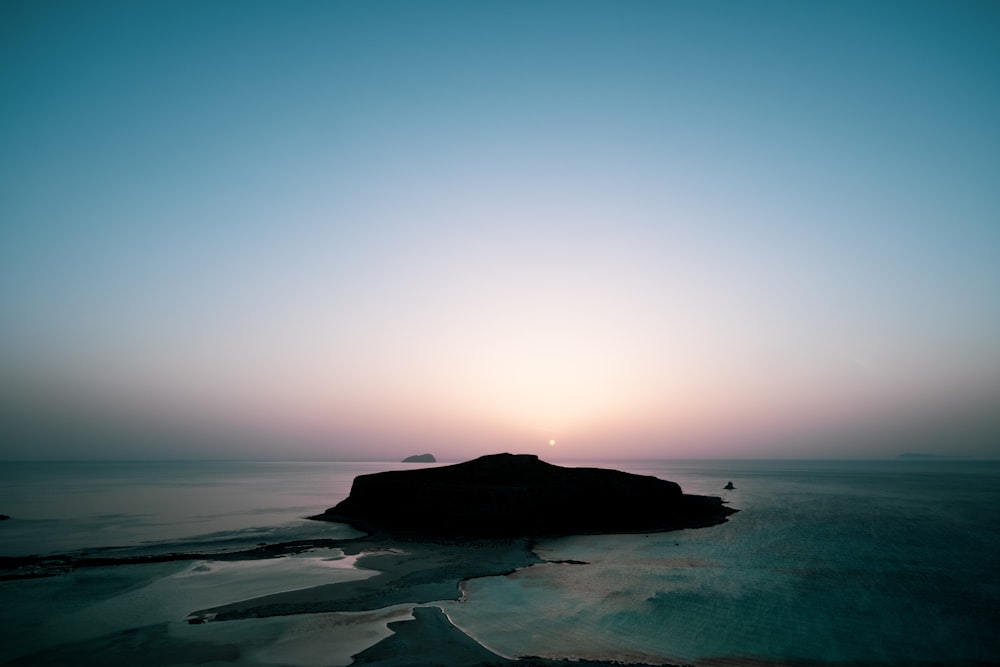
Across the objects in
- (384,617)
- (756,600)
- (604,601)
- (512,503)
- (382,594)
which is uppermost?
(512,503)

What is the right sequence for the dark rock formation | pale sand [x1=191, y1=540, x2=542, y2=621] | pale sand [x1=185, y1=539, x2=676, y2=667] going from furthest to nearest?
the dark rock formation → pale sand [x1=191, y1=540, x2=542, y2=621] → pale sand [x1=185, y1=539, x2=676, y2=667]

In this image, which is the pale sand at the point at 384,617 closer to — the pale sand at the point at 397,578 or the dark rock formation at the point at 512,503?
the pale sand at the point at 397,578

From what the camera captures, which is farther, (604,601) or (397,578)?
(397,578)


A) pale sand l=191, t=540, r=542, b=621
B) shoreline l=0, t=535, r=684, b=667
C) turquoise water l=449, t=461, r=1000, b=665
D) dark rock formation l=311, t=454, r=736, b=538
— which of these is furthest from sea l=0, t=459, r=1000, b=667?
dark rock formation l=311, t=454, r=736, b=538

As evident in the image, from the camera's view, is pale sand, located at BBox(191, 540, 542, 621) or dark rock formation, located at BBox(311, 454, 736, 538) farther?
dark rock formation, located at BBox(311, 454, 736, 538)

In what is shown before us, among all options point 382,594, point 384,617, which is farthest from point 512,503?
point 384,617

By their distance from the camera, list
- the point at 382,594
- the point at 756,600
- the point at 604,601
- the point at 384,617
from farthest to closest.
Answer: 1. the point at 382,594
2. the point at 756,600
3. the point at 604,601
4. the point at 384,617

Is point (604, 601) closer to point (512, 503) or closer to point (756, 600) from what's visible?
point (756, 600)

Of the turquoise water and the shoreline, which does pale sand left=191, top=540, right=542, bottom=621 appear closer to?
the shoreline

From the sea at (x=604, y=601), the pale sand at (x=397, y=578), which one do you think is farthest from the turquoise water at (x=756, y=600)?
the pale sand at (x=397, y=578)
